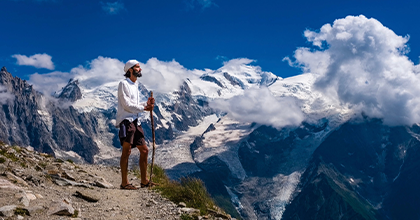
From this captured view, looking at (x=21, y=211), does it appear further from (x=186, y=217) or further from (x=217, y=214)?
(x=217, y=214)

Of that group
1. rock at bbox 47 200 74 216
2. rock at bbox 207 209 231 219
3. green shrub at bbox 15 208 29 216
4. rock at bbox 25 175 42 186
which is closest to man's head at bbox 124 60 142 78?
rock at bbox 25 175 42 186

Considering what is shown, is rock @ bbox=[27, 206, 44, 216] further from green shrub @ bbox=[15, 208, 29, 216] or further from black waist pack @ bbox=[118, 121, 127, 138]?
black waist pack @ bbox=[118, 121, 127, 138]

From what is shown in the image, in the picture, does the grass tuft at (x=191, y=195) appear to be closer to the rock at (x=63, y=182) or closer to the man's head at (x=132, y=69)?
the rock at (x=63, y=182)

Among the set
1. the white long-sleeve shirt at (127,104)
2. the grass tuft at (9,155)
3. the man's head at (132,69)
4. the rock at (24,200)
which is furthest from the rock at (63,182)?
the man's head at (132,69)

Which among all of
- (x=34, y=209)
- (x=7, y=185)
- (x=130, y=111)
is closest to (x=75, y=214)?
(x=34, y=209)

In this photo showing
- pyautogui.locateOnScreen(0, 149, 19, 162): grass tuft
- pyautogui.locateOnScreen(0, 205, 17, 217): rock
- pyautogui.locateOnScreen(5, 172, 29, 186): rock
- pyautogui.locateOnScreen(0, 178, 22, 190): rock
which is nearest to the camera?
pyautogui.locateOnScreen(0, 205, 17, 217): rock

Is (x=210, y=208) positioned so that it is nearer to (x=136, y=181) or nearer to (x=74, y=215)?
(x=74, y=215)

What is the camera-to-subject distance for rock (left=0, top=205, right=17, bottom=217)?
8.32 meters

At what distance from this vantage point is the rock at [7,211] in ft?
27.3

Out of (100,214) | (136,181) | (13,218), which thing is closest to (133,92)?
(100,214)

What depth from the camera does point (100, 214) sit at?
9992 mm

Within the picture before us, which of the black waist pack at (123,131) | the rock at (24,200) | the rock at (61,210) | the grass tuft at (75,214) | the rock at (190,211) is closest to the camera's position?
the rock at (61,210)

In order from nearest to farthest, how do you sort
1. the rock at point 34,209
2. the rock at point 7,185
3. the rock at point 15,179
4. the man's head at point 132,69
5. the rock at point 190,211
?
the rock at point 34,209
the rock at point 7,185
the rock at point 190,211
the rock at point 15,179
the man's head at point 132,69

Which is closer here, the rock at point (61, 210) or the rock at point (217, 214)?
the rock at point (61, 210)
